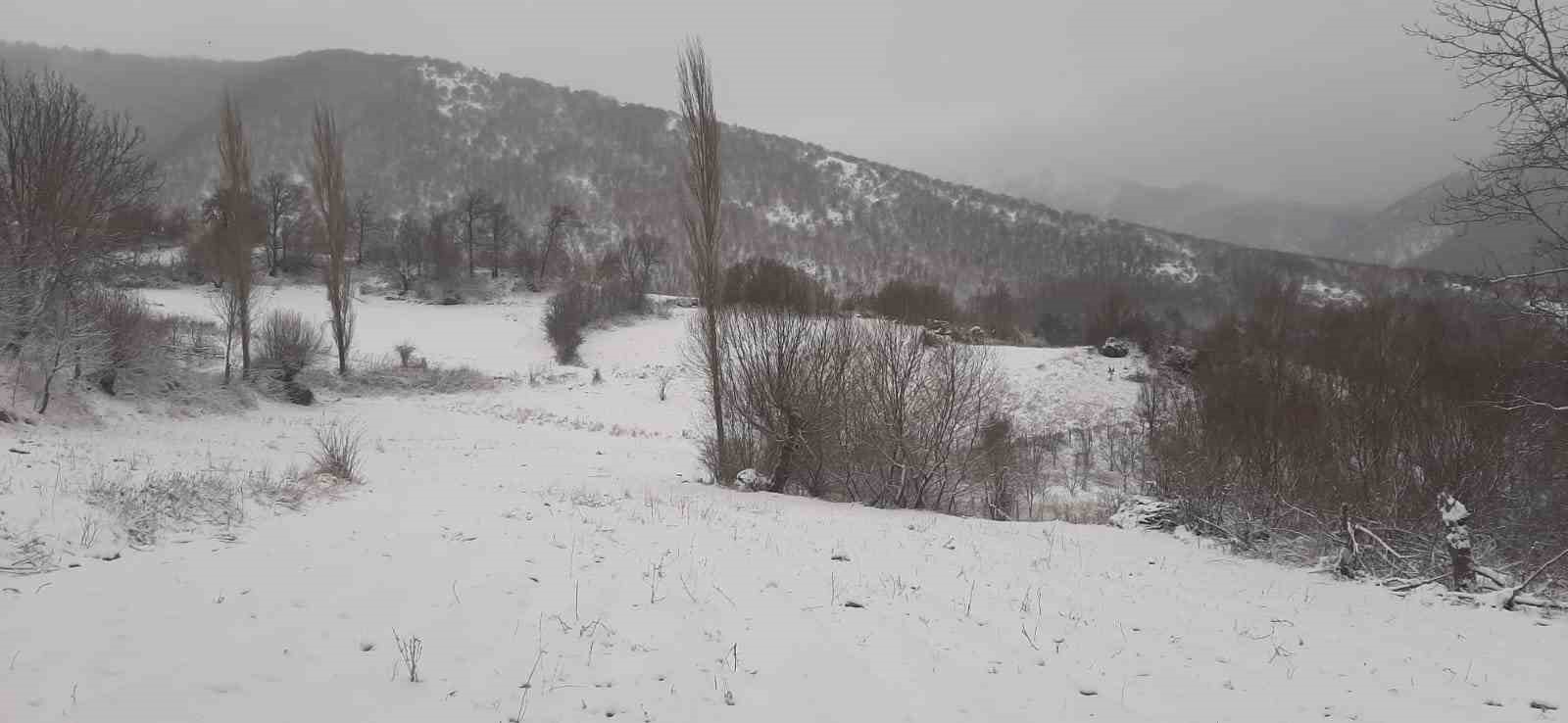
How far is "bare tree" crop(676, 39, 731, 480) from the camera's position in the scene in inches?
542

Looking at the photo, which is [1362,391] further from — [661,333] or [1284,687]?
[661,333]

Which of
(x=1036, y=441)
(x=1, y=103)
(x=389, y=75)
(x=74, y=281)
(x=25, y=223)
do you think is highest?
(x=389, y=75)

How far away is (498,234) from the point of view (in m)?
55.7

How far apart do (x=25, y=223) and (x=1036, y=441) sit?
1142 inches

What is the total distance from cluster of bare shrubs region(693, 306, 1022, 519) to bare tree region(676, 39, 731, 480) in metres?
0.67

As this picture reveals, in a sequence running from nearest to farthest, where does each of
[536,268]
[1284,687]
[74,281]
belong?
[1284,687], [74,281], [536,268]

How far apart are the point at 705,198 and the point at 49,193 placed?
46.1 ft

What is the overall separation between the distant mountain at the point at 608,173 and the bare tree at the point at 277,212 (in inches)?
1996

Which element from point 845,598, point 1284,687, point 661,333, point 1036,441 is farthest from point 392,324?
point 1284,687

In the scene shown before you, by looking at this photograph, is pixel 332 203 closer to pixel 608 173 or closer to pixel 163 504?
pixel 163 504

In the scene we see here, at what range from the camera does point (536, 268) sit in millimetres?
56281

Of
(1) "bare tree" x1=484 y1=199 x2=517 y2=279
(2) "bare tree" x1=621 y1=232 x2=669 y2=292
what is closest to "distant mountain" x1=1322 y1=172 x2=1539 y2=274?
(2) "bare tree" x1=621 y1=232 x2=669 y2=292

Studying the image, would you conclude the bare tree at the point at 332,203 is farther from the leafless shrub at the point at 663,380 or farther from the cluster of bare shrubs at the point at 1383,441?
the cluster of bare shrubs at the point at 1383,441

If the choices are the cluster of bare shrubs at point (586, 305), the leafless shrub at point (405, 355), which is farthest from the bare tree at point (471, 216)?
the leafless shrub at point (405, 355)
